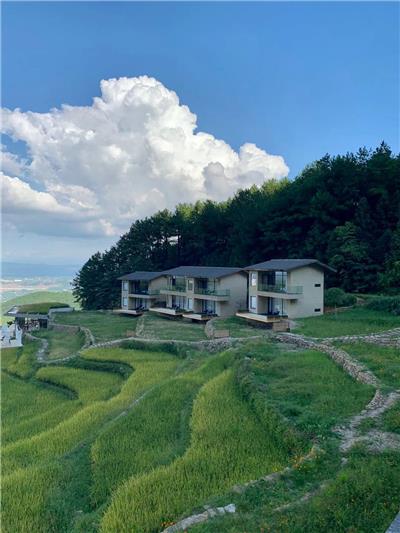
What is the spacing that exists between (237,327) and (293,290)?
5.80 metres

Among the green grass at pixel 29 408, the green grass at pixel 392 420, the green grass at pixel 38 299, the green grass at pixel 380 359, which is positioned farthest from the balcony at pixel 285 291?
the green grass at pixel 38 299

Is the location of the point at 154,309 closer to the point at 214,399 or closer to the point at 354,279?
the point at 354,279

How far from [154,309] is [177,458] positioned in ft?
123

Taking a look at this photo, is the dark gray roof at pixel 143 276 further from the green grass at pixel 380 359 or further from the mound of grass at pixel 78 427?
the green grass at pixel 380 359

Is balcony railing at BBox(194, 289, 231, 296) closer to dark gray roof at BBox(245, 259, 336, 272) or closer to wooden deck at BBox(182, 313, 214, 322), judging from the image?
wooden deck at BBox(182, 313, 214, 322)

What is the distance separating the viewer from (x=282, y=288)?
34750 millimetres

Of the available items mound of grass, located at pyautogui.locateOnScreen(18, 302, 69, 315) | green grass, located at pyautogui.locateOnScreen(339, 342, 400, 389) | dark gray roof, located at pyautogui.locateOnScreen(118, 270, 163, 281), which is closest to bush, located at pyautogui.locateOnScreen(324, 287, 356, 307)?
green grass, located at pyautogui.locateOnScreen(339, 342, 400, 389)

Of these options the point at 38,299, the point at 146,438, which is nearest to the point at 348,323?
the point at 146,438

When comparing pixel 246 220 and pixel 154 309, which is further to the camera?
pixel 246 220

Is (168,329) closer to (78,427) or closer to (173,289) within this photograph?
(173,289)

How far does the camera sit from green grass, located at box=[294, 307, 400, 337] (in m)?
25.4

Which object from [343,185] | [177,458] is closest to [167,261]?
[343,185]

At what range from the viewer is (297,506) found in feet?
26.2

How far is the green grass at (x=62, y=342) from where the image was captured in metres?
33.0
